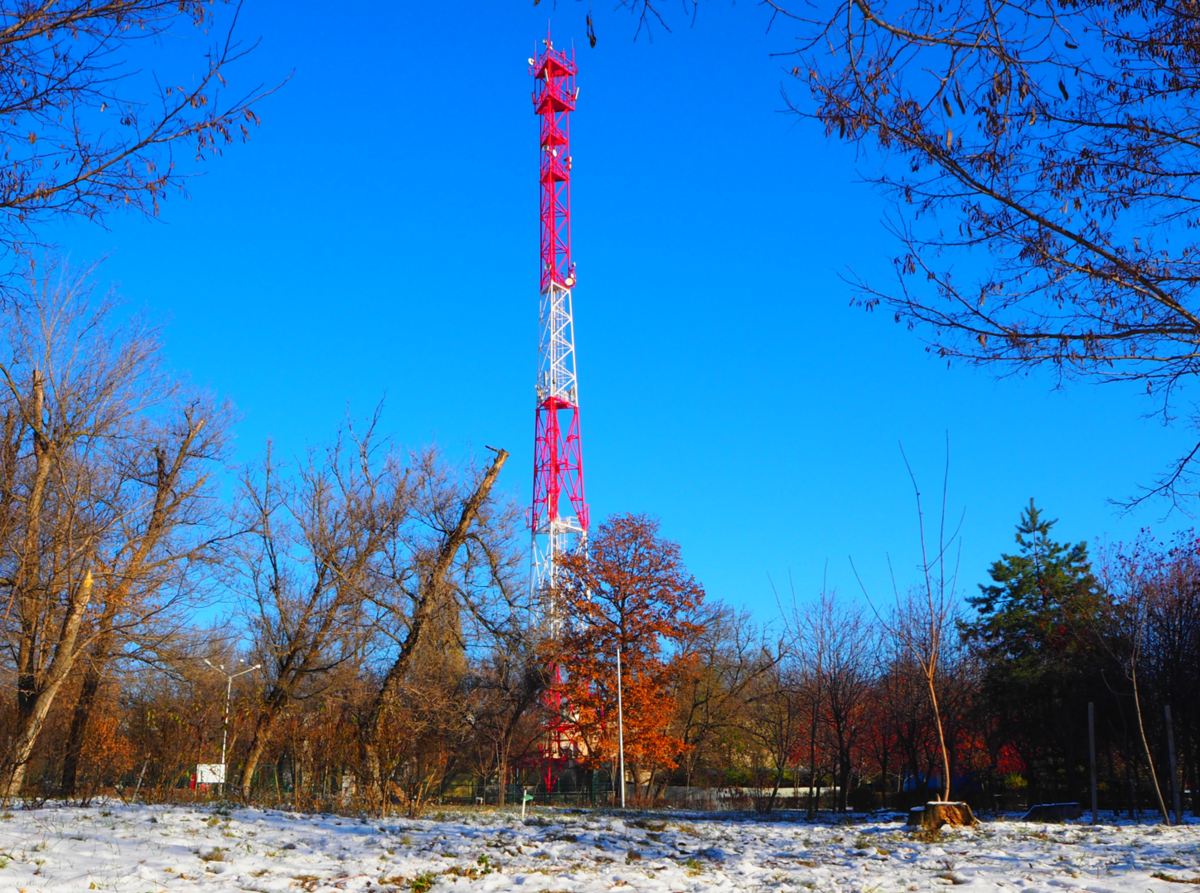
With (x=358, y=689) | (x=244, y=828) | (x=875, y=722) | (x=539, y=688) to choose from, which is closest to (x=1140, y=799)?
(x=875, y=722)

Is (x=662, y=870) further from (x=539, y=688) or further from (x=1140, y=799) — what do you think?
(x=1140, y=799)

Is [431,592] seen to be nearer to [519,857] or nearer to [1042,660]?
[519,857]

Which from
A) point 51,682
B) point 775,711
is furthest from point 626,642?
point 51,682

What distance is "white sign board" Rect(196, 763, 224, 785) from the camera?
13617 mm

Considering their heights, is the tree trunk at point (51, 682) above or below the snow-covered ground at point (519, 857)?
above

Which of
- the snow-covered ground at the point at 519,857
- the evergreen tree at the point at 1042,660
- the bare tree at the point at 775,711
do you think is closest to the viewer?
the snow-covered ground at the point at 519,857

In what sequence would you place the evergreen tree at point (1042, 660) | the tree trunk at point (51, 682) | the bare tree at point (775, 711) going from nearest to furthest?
the tree trunk at point (51, 682) < the evergreen tree at point (1042, 660) < the bare tree at point (775, 711)

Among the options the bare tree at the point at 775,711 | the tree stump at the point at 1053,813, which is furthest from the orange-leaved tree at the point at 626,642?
the tree stump at the point at 1053,813

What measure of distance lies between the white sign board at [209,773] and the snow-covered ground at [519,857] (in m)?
2.92

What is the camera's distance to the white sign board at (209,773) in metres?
13.6

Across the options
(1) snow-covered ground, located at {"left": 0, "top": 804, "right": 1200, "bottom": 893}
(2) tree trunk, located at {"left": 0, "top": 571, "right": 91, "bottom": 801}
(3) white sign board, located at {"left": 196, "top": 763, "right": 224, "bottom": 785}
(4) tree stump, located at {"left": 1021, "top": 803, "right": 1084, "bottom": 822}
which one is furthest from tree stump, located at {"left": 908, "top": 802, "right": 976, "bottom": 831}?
(2) tree trunk, located at {"left": 0, "top": 571, "right": 91, "bottom": 801}

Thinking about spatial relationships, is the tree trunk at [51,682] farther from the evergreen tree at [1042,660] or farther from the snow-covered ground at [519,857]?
the evergreen tree at [1042,660]

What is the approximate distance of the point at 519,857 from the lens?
7918mm

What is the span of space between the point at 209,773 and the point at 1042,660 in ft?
68.1
